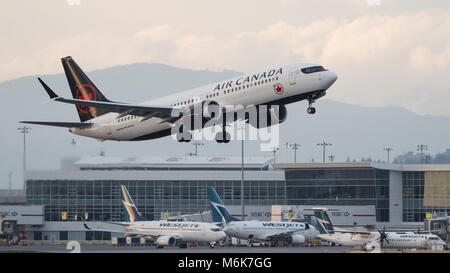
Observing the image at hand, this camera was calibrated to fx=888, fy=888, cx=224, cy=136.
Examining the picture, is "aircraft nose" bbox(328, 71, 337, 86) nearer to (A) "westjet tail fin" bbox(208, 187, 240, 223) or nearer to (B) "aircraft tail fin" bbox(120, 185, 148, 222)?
(A) "westjet tail fin" bbox(208, 187, 240, 223)

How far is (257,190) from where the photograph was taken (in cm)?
16512

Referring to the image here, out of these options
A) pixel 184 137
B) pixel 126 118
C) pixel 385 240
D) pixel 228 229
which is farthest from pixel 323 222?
pixel 126 118

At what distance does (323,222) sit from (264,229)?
26.9 ft

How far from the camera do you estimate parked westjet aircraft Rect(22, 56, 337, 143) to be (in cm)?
7662

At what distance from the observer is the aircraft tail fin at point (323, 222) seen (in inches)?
4732

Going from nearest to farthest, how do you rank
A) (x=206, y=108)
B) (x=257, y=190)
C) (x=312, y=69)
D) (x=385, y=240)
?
(x=312, y=69), (x=206, y=108), (x=385, y=240), (x=257, y=190)

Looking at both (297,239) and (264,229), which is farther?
(297,239)

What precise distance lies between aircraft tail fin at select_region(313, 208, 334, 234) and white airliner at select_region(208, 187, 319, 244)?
3.73 meters

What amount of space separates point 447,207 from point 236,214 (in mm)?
39043

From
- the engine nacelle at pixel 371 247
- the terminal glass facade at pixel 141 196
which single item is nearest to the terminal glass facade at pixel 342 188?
the terminal glass facade at pixel 141 196

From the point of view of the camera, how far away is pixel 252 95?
77125 mm

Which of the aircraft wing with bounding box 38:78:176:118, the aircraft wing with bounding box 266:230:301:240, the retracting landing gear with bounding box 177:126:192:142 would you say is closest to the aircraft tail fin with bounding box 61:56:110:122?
the aircraft wing with bounding box 38:78:176:118

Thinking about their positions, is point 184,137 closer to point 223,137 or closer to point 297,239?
point 223,137

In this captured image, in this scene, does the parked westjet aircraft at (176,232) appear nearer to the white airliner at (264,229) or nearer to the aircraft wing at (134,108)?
the white airliner at (264,229)
